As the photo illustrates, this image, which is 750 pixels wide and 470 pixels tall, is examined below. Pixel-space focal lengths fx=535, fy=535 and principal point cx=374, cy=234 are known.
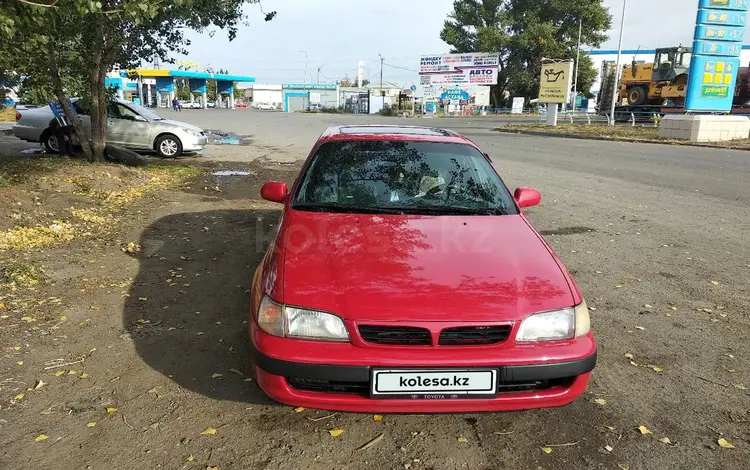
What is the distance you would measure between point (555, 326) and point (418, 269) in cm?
72

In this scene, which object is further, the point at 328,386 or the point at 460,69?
the point at 460,69

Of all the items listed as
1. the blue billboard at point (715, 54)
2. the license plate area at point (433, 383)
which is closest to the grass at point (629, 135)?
the blue billboard at point (715, 54)

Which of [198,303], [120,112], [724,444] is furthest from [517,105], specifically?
[724,444]

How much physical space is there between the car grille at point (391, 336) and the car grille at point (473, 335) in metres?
0.09

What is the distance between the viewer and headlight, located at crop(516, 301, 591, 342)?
2.53 metres

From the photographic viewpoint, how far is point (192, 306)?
14.1 feet

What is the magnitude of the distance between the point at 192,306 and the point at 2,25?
263 centimetres

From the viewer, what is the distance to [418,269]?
275 centimetres

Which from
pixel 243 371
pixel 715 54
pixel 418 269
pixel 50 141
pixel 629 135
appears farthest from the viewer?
pixel 629 135

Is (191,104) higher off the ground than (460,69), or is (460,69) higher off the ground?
(460,69)

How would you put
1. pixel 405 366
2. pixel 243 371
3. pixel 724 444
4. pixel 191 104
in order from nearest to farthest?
pixel 405 366 < pixel 724 444 < pixel 243 371 < pixel 191 104

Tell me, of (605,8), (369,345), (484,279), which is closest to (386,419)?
(369,345)

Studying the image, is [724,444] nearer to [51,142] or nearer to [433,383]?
[433,383]

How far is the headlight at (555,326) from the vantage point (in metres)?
2.53
